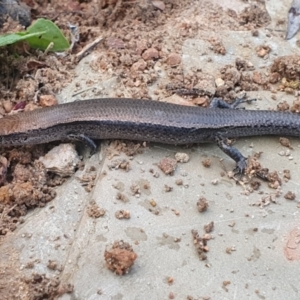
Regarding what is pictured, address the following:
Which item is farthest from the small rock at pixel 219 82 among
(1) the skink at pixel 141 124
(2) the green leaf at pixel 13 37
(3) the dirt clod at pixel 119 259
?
(3) the dirt clod at pixel 119 259

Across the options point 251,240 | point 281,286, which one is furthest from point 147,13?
point 281,286

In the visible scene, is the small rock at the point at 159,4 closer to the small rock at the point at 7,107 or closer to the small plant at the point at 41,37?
the small plant at the point at 41,37

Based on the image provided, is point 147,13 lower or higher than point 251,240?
higher

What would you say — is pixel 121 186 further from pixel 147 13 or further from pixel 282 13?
pixel 282 13

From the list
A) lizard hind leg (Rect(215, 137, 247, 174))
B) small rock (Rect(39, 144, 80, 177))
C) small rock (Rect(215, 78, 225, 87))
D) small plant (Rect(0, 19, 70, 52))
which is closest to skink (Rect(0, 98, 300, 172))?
lizard hind leg (Rect(215, 137, 247, 174))

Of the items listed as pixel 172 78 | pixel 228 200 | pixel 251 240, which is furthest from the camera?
pixel 172 78

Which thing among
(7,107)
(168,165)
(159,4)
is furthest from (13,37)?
(168,165)

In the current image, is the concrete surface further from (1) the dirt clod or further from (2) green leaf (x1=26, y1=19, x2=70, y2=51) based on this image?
(2) green leaf (x1=26, y1=19, x2=70, y2=51)
